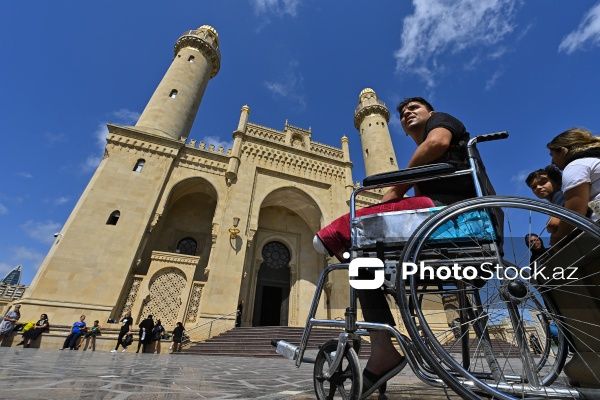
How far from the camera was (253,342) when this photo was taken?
886cm

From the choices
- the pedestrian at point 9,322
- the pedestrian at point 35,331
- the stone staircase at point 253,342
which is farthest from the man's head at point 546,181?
the pedestrian at point 9,322

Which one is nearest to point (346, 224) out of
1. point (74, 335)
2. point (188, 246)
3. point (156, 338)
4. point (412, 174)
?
point (412, 174)

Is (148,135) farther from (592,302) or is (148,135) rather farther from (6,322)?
(592,302)

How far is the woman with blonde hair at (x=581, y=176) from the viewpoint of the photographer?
1367 millimetres

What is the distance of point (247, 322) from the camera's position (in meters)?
12.6

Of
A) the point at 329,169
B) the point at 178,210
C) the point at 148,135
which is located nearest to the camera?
the point at 148,135

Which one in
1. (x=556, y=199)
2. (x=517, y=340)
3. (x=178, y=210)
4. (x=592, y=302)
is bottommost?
(x=517, y=340)

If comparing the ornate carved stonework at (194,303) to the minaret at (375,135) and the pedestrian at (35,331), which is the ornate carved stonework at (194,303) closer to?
the pedestrian at (35,331)

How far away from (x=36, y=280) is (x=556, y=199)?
12.6 m

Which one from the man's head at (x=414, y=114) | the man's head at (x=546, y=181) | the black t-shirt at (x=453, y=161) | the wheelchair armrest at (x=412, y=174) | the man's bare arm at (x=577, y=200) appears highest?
the man's head at (x=414, y=114)

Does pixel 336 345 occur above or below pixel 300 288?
below

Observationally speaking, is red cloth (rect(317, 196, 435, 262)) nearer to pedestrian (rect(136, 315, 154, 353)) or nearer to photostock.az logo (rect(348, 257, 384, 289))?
photostock.az logo (rect(348, 257, 384, 289))

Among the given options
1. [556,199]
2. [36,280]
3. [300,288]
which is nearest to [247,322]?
[300,288]

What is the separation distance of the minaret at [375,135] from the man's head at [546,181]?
52.8 ft
